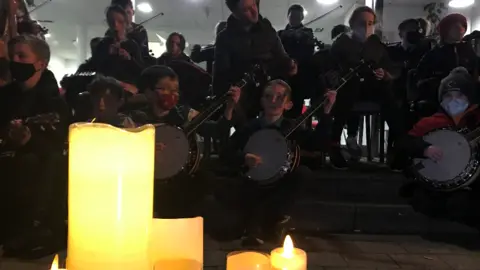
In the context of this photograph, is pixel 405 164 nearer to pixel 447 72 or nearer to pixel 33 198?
pixel 447 72

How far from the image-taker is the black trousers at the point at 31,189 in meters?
1.96

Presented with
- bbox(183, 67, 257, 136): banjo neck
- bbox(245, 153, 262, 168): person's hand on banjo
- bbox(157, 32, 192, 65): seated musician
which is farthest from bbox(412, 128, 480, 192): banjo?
bbox(157, 32, 192, 65): seated musician

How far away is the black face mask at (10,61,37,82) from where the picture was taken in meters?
2.01

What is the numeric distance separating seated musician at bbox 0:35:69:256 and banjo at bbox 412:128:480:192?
1.61 metres

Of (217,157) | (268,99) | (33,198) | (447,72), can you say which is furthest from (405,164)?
(33,198)

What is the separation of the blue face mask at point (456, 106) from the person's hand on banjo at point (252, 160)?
96 centimetres

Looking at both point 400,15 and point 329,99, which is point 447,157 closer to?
point 329,99

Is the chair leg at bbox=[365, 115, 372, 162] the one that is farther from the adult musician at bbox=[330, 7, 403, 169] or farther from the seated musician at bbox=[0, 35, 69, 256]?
the seated musician at bbox=[0, 35, 69, 256]

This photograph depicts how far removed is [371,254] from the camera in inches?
80.7

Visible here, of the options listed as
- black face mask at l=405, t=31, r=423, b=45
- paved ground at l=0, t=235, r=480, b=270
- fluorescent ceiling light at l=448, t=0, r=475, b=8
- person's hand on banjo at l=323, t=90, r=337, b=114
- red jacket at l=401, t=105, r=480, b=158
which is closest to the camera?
paved ground at l=0, t=235, r=480, b=270

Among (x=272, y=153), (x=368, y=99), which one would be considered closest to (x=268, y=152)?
(x=272, y=153)

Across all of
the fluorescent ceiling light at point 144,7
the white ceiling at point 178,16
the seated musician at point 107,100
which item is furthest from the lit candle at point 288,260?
the fluorescent ceiling light at point 144,7

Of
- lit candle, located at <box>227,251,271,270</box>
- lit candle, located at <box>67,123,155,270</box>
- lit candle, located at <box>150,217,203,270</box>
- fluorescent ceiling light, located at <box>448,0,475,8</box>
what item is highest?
fluorescent ceiling light, located at <box>448,0,475,8</box>

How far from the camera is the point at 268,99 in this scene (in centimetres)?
224
